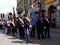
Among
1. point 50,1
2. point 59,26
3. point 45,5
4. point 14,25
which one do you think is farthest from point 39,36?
point 45,5

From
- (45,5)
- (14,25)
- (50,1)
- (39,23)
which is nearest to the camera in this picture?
(39,23)

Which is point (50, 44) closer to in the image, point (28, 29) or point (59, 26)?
point (28, 29)

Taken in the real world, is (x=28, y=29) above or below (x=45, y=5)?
below

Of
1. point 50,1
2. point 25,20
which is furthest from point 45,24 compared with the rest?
point 50,1

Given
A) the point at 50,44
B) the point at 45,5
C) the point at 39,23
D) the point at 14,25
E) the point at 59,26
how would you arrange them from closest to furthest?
the point at 50,44 < the point at 39,23 < the point at 14,25 < the point at 59,26 < the point at 45,5

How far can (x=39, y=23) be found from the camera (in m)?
22.2

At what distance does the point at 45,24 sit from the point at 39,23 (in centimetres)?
52

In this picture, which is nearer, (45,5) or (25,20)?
(25,20)

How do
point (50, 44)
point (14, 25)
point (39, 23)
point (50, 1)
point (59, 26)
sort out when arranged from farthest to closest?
1. point (50, 1)
2. point (59, 26)
3. point (14, 25)
4. point (39, 23)
5. point (50, 44)

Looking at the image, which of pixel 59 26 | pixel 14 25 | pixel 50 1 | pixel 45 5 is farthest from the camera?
pixel 45 5

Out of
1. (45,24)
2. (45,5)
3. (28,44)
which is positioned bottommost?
(28,44)

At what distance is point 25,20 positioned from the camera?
61.7ft

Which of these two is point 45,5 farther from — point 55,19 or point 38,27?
point 38,27

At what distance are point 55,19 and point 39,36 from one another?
72.2ft
